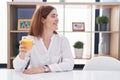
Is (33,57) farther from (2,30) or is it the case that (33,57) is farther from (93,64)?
(2,30)

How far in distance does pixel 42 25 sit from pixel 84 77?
0.75 m

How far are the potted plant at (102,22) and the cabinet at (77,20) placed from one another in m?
0.08

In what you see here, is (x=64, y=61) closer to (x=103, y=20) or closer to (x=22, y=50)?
(x=22, y=50)

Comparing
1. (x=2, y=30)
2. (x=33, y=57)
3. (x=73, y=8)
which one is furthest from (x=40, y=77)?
(x=2, y=30)

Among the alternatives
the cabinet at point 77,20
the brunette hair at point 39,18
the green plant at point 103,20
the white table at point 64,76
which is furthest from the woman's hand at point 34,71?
the green plant at point 103,20

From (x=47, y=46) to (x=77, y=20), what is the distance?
1.86 meters

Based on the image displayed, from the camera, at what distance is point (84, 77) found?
4.70 feet

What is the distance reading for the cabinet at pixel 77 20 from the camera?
3.22 m

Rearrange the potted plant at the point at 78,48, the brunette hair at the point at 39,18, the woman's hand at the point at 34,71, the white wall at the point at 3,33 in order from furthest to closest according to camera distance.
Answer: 1. the white wall at the point at 3,33
2. the potted plant at the point at 78,48
3. the brunette hair at the point at 39,18
4. the woman's hand at the point at 34,71

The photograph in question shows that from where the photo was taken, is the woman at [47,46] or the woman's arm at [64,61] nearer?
the woman's arm at [64,61]

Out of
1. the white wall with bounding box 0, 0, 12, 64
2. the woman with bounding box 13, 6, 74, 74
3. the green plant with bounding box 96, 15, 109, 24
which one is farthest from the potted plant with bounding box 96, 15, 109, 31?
the white wall with bounding box 0, 0, 12, 64

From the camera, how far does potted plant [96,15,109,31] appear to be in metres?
3.28

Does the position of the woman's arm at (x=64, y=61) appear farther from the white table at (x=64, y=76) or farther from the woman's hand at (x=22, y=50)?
the woman's hand at (x=22, y=50)

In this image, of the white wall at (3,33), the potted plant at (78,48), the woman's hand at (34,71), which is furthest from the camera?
the white wall at (3,33)
